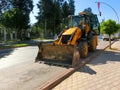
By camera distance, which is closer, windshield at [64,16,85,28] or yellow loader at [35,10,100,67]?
yellow loader at [35,10,100,67]

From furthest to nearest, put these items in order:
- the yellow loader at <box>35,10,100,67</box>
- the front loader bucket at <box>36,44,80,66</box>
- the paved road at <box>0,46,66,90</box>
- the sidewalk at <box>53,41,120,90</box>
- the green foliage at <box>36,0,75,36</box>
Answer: the green foliage at <box>36,0,75,36</box>
the yellow loader at <box>35,10,100,67</box>
the front loader bucket at <box>36,44,80,66</box>
the paved road at <box>0,46,66,90</box>
the sidewalk at <box>53,41,120,90</box>

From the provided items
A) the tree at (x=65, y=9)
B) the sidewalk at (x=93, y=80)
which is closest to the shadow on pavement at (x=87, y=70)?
the sidewalk at (x=93, y=80)

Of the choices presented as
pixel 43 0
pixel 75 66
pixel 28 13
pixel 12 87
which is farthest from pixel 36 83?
pixel 43 0

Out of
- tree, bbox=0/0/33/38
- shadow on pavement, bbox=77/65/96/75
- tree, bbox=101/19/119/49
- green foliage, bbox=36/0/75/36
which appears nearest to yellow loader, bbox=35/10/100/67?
shadow on pavement, bbox=77/65/96/75

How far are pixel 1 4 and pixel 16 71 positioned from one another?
119 feet

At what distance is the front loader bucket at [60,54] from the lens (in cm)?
1023

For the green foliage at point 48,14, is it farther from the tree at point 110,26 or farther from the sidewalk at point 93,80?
the sidewalk at point 93,80

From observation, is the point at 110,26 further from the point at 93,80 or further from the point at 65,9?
the point at 65,9

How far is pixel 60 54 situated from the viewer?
10.6 meters

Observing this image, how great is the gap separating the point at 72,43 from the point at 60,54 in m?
2.22

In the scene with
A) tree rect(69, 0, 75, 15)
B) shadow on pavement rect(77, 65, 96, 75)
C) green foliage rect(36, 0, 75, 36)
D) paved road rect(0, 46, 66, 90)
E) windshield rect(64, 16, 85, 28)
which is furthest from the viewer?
tree rect(69, 0, 75, 15)

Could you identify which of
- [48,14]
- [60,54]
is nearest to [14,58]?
[60,54]

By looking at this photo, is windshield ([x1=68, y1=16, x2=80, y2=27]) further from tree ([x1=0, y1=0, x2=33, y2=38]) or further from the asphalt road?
tree ([x1=0, y1=0, x2=33, y2=38])

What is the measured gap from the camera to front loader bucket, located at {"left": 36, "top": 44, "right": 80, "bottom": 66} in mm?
10234
